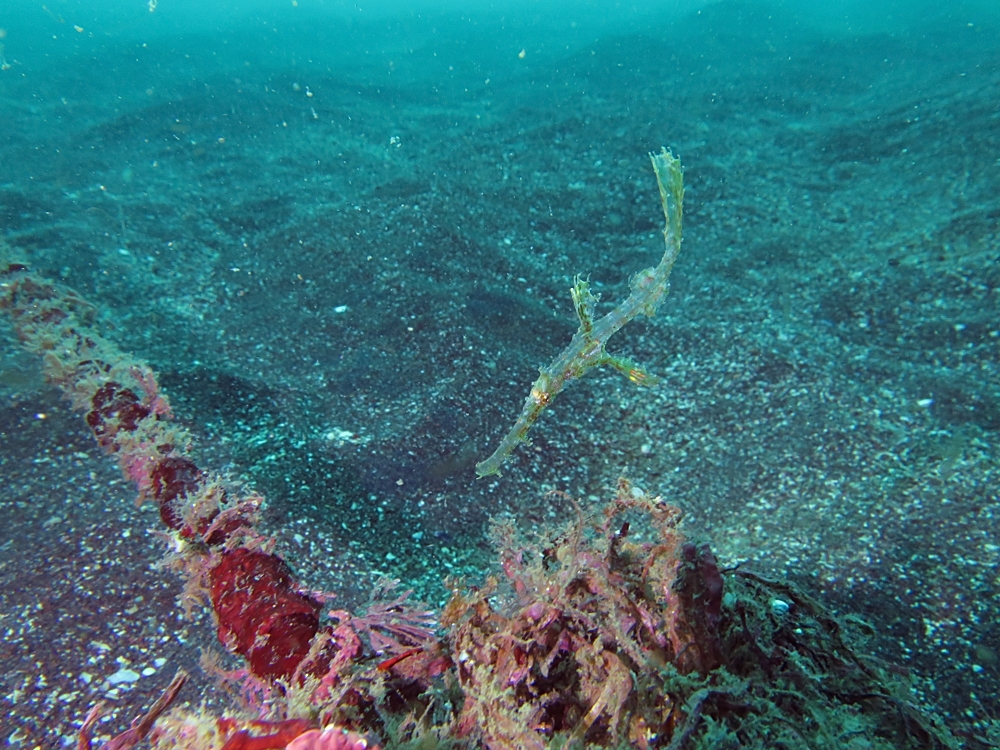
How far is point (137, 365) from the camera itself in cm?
348

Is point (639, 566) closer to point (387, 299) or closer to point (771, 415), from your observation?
point (771, 415)

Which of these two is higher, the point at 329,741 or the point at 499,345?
the point at 329,741

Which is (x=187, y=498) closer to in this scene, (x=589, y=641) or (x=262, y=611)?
(x=262, y=611)

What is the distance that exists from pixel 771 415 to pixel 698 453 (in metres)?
0.78

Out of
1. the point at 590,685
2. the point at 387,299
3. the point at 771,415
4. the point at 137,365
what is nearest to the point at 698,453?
the point at 771,415

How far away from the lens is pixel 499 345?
5105mm

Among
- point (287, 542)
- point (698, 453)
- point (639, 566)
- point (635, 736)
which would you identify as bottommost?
point (698, 453)

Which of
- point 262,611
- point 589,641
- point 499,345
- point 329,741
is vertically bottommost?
point 499,345

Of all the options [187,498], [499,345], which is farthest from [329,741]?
[499,345]

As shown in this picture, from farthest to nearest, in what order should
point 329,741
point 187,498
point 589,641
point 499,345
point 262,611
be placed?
point 499,345 < point 187,498 < point 262,611 < point 589,641 < point 329,741

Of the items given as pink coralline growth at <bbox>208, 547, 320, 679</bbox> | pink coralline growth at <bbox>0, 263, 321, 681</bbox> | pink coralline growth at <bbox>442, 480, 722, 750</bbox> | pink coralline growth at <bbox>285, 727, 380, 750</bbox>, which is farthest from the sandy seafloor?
pink coralline growth at <bbox>285, 727, 380, 750</bbox>

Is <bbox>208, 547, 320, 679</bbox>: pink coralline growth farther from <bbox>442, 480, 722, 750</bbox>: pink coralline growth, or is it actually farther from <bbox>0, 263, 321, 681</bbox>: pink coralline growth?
<bbox>442, 480, 722, 750</bbox>: pink coralline growth

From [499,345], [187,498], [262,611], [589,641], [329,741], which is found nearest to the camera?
[329,741]

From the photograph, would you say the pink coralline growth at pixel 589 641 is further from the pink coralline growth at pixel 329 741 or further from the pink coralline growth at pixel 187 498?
the pink coralline growth at pixel 187 498
